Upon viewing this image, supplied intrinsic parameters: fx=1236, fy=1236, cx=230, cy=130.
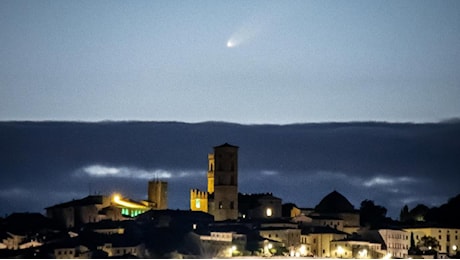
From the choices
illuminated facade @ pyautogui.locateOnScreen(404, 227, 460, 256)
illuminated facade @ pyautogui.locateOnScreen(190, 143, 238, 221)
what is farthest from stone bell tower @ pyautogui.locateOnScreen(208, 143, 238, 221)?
illuminated facade @ pyautogui.locateOnScreen(404, 227, 460, 256)

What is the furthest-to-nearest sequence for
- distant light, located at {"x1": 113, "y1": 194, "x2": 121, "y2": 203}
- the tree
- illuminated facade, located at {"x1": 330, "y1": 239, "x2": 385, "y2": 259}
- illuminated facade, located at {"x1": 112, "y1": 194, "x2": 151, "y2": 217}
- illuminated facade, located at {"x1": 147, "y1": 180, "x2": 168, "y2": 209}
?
illuminated facade, located at {"x1": 147, "y1": 180, "x2": 168, "y2": 209} → the tree → distant light, located at {"x1": 113, "y1": 194, "x2": 121, "y2": 203} → illuminated facade, located at {"x1": 112, "y1": 194, "x2": 151, "y2": 217} → illuminated facade, located at {"x1": 330, "y1": 239, "x2": 385, "y2": 259}

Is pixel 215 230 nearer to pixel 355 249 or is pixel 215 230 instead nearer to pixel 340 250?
pixel 340 250

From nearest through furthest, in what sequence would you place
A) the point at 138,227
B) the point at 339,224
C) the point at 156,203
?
the point at 138,227 < the point at 339,224 < the point at 156,203

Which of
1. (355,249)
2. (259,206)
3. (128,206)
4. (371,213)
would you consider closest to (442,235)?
(355,249)

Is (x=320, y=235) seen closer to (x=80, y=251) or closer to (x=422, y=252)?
(x=422, y=252)

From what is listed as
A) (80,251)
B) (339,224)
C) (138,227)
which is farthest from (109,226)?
(339,224)

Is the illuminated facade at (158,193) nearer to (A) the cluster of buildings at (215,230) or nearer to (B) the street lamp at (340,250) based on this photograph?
(A) the cluster of buildings at (215,230)

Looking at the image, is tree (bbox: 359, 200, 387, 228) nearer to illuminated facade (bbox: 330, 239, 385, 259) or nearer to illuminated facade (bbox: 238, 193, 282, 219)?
illuminated facade (bbox: 238, 193, 282, 219)
